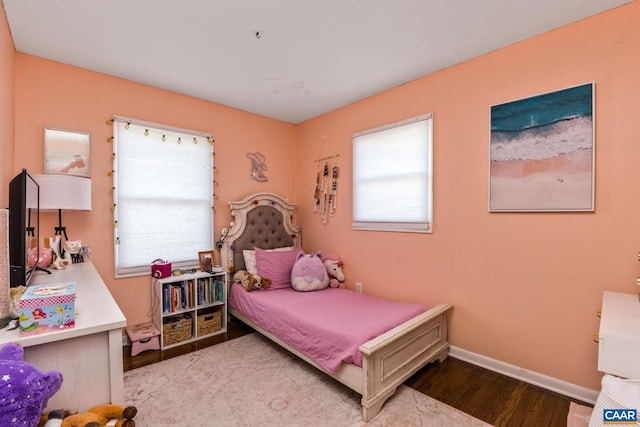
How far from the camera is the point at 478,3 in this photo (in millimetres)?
1760

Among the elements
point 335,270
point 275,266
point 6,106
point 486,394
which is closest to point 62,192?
point 6,106

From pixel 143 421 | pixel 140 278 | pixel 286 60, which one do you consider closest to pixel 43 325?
pixel 143 421

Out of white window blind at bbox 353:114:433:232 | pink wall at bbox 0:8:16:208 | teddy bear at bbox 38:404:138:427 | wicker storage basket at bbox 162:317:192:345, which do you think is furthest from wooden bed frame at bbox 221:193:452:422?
pink wall at bbox 0:8:16:208

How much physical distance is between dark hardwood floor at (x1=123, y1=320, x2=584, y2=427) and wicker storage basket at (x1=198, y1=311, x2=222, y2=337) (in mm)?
381

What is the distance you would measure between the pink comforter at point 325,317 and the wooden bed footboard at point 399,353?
94 mm

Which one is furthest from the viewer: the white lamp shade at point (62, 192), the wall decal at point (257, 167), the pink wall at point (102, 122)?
the wall decal at point (257, 167)

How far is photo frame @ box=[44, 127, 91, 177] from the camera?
2.36 meters

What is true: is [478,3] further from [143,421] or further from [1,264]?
[143,421]

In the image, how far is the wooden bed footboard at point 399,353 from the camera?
179cm

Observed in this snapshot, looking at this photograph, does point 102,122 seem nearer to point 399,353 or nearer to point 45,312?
point 45,312

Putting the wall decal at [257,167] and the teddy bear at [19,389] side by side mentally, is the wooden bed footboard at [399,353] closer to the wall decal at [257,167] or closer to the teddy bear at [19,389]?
the teddy bear at [19,389]

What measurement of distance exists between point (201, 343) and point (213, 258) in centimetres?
85

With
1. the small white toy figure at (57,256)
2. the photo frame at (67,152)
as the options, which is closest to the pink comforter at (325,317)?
the small white toy figure at (57,256)

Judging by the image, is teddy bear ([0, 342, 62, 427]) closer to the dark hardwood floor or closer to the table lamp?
the table lamp
